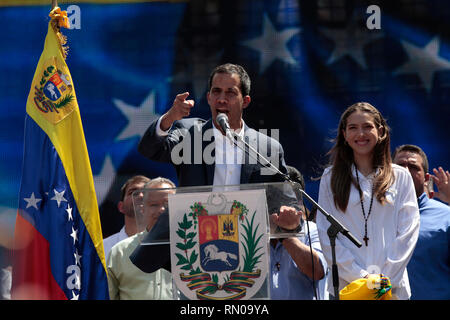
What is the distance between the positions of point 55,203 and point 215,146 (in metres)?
1.07

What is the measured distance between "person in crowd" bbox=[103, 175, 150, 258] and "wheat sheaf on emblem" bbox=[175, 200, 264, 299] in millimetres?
2403

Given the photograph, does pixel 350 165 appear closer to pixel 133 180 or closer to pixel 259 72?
pixel 259 72

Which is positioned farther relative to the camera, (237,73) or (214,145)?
(237,73)

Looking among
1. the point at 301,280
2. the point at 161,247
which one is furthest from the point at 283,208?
the point at 301,280

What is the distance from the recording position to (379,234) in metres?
3.65

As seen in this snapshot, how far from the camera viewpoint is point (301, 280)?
3.70m

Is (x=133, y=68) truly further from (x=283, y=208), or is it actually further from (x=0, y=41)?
(x=283, y=208)

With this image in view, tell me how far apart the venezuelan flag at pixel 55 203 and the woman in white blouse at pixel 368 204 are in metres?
1.44

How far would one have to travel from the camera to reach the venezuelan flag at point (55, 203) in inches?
159

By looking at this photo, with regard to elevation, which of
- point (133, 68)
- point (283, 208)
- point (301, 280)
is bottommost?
point (301, 280)

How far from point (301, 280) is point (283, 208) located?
89 cm

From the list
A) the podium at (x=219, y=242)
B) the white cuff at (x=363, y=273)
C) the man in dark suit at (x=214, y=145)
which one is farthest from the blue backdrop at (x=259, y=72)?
the podium at (x=219, y=242)

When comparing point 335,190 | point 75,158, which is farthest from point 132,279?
point 335,190

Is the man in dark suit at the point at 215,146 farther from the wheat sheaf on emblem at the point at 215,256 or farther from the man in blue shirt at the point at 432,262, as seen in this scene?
the man in blue shirt at the point at 432,262
